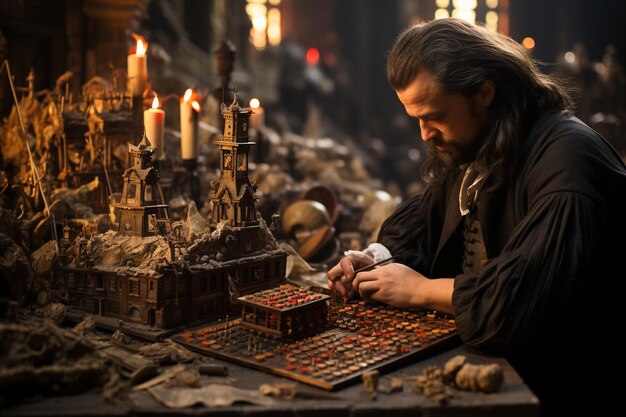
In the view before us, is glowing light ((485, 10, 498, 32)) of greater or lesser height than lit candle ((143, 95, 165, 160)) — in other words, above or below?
above

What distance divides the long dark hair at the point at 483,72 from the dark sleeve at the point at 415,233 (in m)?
0.69

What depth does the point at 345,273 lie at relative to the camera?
4230mm

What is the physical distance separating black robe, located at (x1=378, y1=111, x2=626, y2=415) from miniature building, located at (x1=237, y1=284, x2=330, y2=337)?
2.07ft

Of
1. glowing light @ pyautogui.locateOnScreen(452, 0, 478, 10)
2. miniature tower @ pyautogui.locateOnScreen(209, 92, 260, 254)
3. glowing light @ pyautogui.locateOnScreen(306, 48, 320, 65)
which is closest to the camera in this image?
miniature tower @ pyautogui.locateOnScreen(209, 92, 260, 254)

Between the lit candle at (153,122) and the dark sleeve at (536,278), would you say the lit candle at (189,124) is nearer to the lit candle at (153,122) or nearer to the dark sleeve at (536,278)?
the lit candle at (153,122)

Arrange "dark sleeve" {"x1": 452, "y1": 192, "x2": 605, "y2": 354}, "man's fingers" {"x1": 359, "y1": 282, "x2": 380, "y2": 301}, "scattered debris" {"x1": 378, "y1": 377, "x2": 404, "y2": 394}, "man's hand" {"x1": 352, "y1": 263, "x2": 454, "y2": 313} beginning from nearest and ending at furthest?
"scattered debris" {"x1": 378, "y1": 377, "x2": 404, "y2": 394} → "dark sleeve" {"x1": 452, "y1": 192, "x2": 605, "y2": 354} → "man's hand" {"x1": 352, "y1": 263, "x2": 454, "y2": 313} → "man's fingers" {"x1": 359, "y1": 282, "x2": 380, "y2": 301}

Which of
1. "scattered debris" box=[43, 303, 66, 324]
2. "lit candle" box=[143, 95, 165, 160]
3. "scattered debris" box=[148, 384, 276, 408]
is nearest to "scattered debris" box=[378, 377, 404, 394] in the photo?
"scattered debris" box=[148, 384, 276, 408]

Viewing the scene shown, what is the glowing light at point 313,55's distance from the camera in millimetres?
24591

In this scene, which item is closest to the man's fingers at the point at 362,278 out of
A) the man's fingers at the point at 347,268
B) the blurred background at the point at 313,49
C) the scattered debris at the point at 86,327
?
the man's fingers at the point at 347,268

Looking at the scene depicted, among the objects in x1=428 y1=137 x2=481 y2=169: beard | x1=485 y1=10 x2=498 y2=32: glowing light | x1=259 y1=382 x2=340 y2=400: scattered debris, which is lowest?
x1=259 y1=382 x2=340 y2=400: scattered debris

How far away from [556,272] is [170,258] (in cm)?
171

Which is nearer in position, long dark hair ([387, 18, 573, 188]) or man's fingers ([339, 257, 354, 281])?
long dark hair ([387, 18, 573, 188])

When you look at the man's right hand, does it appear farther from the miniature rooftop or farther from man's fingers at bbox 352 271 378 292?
the miniature rooftop

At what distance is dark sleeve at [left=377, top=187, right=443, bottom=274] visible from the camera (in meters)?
4.53
